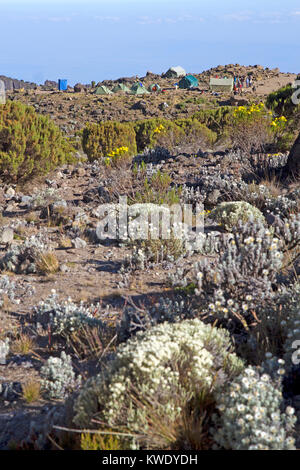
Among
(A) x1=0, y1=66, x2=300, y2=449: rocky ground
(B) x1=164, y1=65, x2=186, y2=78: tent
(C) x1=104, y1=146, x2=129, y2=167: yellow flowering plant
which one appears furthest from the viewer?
(B) x1=164, y1=65, x2=186, y2=78: tent

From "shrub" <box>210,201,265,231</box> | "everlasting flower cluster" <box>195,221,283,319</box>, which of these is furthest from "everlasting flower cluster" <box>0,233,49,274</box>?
"shrub" <box>210,201,265,231</box>

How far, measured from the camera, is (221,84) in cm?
5250

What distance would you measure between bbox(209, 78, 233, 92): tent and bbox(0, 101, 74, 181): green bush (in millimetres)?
44803

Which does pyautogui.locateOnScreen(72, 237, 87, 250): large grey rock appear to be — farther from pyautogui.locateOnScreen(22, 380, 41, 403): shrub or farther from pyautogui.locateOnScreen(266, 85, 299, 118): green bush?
pyautogui.locateOnScreen(266, 85, 299, 118): green bush

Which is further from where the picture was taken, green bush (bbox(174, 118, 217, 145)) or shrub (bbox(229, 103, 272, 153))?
green bush (bbox(174, 118, 217, 145))

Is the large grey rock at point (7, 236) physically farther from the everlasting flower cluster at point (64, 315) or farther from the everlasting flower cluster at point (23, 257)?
the everlasting flower cluster at point (64, 315)

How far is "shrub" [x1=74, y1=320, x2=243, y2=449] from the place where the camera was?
246 cm

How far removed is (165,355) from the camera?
8.75ft

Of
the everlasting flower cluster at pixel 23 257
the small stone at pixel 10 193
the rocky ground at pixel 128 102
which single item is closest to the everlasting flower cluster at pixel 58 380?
the everlasting flower cluster at pixel 23 257

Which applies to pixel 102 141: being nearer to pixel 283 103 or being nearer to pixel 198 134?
pixel 198 134

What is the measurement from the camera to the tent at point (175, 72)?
63781 millimetres

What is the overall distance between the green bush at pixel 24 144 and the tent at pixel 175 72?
57052 mm

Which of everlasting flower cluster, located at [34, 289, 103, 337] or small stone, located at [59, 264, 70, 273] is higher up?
small stone, located at [59, 264, 70, 273]

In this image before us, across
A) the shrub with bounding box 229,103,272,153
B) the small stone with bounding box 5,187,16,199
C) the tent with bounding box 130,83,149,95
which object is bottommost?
the small stone with bounding box 5,187,16,199
